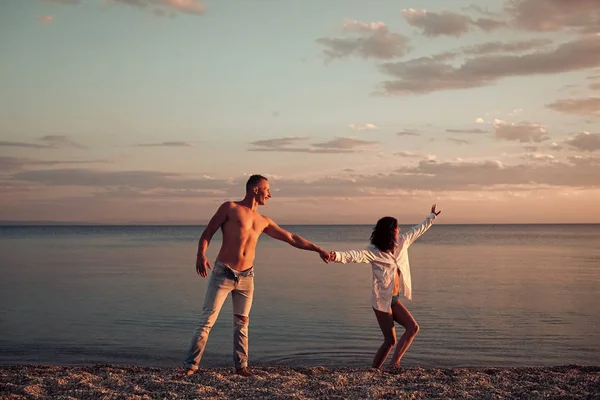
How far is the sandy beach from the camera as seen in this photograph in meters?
6.93

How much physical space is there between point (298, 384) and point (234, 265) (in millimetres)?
1682

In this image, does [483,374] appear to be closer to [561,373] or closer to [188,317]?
[561,373]

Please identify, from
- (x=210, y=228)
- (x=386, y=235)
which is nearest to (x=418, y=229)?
(x=386, y=235)

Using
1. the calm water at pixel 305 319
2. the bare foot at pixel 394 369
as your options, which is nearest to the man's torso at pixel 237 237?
the bare foot at pixel 394 369

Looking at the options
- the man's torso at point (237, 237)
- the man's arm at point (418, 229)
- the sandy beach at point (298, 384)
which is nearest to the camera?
the sandy beach at point (298, 384)

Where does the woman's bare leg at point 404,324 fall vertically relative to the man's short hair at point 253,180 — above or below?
below

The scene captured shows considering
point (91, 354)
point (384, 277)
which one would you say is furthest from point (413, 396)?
point (91, 354)

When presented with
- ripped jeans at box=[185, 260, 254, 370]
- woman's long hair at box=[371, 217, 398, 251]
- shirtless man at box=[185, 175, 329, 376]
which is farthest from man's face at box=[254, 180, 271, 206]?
woman's long hair at box=[371, 217, 398, 251]

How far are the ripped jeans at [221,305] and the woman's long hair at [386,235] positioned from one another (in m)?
1.77

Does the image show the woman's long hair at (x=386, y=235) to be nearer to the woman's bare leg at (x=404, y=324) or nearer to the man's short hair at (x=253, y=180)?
the woman's bare leg at (x=404, y=324)

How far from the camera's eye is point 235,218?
793cm

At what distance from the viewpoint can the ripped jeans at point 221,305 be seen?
25.6 ft

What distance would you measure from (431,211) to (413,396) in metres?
3.22

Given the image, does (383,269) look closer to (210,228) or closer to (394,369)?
(394,369)
